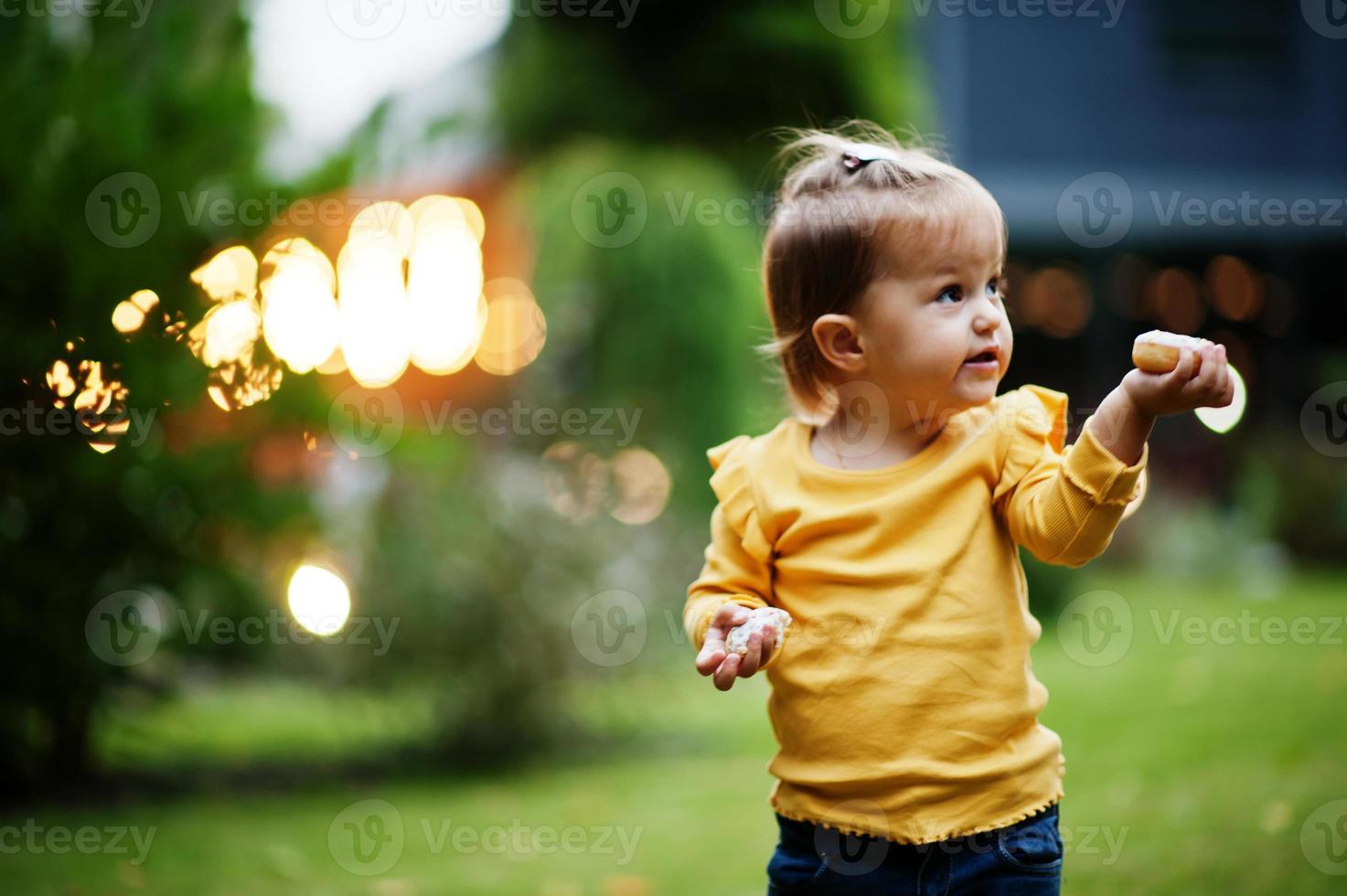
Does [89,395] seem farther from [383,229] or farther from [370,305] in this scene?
[383,229]

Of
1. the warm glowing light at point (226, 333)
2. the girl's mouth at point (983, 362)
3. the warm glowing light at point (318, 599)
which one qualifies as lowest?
the warm glowing light at point (318, 599)

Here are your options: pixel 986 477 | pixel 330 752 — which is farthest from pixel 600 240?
pixel 986 477

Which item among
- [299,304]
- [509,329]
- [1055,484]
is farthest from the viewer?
[509,329]

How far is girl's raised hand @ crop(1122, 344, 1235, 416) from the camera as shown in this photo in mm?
1721

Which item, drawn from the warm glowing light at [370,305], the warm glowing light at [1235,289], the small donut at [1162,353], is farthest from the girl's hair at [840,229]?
the warm glowing light at [1235,289]

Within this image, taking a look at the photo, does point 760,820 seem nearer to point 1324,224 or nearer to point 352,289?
point 352,289

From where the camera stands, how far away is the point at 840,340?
7.16 feet

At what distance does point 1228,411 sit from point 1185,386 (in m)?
0.21

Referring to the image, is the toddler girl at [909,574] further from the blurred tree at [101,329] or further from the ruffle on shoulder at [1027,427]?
the blurred tree at [101,329]

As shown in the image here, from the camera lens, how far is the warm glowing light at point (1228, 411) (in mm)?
1796

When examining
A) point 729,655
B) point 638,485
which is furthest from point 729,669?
point 638,485

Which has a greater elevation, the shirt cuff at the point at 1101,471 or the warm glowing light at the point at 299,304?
the warm glowing light at the point at 299,304

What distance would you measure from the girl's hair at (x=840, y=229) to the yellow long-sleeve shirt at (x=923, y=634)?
284 mm

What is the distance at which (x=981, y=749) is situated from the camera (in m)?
2.00
